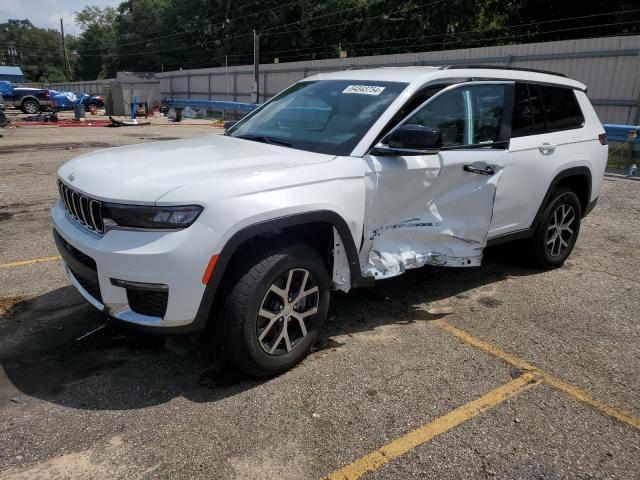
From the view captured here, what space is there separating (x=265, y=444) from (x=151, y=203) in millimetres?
1367

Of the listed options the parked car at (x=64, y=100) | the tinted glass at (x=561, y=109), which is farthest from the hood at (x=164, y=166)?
the parked car at (x=64, y=100)

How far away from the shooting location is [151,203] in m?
2.65

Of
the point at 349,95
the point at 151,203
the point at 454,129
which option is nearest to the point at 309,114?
the point at 349,95

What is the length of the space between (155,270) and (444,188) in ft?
7.29

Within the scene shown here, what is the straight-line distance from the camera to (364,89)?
3916mm

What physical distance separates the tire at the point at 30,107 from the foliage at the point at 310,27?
22.5 metres

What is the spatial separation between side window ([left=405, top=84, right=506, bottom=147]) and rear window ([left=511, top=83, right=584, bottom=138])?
0.24 m

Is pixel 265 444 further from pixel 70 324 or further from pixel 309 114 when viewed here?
pixel 309 114

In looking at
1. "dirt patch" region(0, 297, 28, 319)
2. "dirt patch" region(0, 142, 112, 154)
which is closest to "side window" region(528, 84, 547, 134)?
"dirt patch" region(0, 297, 28, 319)

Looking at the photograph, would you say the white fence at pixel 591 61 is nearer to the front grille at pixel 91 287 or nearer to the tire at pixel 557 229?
the tire at pixel 557 229

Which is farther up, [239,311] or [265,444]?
[239,311]

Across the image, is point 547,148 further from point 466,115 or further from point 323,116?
point 323,116

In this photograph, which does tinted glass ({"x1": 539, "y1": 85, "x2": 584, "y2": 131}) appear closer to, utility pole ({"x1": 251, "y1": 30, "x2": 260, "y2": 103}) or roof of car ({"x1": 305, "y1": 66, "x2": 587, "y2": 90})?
roof of car ({"x1": 305, "y1": 66, "x2": 587, "y2": 90})

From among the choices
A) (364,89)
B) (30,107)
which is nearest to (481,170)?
(364,89)
